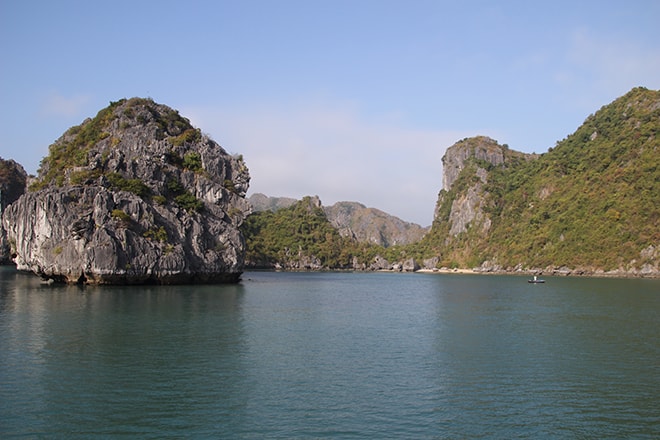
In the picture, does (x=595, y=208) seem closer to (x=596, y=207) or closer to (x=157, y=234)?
(x=596, y=207)

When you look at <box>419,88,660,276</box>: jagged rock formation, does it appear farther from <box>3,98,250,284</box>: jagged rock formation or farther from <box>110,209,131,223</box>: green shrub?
<box>110,209,131,223</box>: green shrub

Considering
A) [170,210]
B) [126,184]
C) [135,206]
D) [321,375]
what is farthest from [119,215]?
[321,375]

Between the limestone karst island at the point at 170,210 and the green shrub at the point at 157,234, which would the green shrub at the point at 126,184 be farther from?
the green shrub at the point at 157,234

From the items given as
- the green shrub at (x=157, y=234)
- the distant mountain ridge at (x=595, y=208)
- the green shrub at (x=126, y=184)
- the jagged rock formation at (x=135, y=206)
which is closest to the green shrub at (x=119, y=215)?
the jagged rock formation at (x=135, y=206)

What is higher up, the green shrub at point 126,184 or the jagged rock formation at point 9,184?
the jagged rock formation at point 9,184

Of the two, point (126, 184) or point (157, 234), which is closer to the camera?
point (157, 234)

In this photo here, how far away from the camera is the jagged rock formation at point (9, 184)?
15525 cm

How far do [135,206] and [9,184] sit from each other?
118 metres

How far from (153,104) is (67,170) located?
22.9 m

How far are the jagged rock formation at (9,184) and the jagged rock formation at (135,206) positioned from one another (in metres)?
65.4

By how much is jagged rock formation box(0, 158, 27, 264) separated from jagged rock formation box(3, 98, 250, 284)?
65.4m

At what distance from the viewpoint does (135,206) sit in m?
75.2

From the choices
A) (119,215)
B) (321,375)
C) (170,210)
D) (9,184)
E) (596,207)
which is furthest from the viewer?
(9,184)

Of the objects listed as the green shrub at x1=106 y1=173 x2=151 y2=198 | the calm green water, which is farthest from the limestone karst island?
the calm green water
